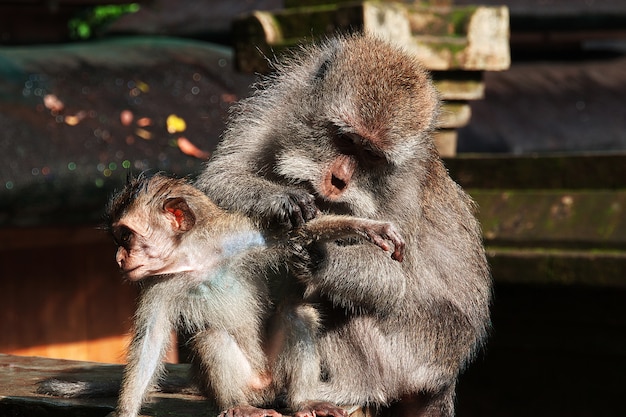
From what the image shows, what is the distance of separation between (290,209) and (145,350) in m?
0.79

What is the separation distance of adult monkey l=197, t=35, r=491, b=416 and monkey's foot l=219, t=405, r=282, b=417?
142 mm

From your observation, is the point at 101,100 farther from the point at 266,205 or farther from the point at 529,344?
the point at 266,205

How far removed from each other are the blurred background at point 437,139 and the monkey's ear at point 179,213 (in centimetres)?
54

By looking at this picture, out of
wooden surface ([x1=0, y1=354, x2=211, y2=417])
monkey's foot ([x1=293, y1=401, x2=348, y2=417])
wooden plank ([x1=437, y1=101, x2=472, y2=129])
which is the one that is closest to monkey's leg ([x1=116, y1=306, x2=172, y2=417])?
wooden surface ([x1=0, y1=354, x2=211, y2=417])

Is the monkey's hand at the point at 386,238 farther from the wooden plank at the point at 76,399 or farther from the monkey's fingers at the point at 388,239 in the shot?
the wooden plank at the point at 76,399

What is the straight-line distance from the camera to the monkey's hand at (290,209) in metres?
4.57

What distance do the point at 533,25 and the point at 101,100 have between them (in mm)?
4747

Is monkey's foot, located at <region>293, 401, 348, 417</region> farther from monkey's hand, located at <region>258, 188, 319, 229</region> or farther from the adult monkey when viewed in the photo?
monkey's hand, located at <region>258, 188, 319, 229</region>

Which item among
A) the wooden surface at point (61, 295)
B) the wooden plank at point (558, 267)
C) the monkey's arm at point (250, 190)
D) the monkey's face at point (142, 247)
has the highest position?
the monkey's arm at point (250, 190)

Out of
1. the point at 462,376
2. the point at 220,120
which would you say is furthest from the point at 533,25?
the point at 462,376

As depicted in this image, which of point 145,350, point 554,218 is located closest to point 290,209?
point 145,350

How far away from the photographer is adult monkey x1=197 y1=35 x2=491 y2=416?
473cm

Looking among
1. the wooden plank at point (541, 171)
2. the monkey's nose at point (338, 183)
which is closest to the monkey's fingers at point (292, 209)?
the monkey's nose at point (338, 183)

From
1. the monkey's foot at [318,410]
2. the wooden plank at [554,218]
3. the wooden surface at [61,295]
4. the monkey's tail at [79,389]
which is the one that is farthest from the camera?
the wooden surface at [61,295]
